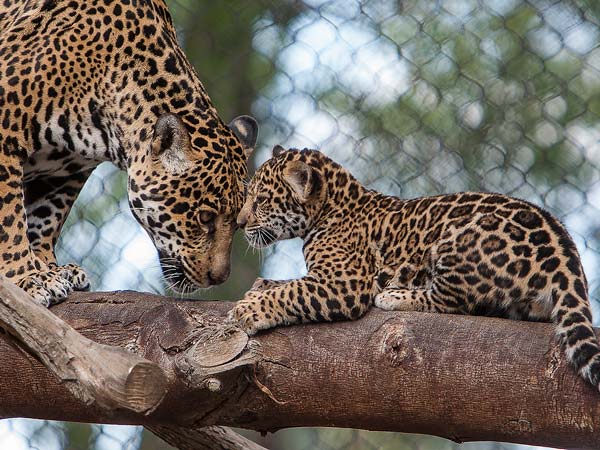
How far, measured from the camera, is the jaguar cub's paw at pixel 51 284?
4.44 meters

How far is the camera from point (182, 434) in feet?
14.3

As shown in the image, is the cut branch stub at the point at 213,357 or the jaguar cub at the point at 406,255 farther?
the jaguar cub at the point at 406,255

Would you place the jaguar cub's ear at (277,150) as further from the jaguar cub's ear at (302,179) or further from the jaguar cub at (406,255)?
the jaguar cub's ear at (302,179)

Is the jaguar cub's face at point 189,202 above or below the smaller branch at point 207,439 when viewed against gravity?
above

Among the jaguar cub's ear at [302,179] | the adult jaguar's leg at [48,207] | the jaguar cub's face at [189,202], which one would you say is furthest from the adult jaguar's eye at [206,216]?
the adult jaguar's leg at [48,207]

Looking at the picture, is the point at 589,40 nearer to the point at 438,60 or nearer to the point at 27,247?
the point at 438,60

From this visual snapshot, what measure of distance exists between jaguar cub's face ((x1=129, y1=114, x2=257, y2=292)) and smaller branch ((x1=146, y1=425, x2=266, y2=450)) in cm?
69

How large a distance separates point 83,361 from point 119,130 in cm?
208

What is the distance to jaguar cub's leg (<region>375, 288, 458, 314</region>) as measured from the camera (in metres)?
4.07

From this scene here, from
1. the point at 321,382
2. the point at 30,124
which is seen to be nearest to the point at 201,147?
the point at 30,124

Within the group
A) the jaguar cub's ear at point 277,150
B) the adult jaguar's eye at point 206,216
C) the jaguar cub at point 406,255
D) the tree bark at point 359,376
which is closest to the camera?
the tree bark at point 359,376

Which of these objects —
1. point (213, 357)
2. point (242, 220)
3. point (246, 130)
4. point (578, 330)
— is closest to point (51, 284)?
point (242, 220)

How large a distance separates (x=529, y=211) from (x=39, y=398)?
72.5 inches

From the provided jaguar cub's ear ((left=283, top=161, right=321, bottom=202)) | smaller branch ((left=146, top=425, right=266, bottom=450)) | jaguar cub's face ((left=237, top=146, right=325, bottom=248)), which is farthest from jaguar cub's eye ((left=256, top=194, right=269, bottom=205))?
smaller branch ((left=146, top=425, right=266, bottom=450))
